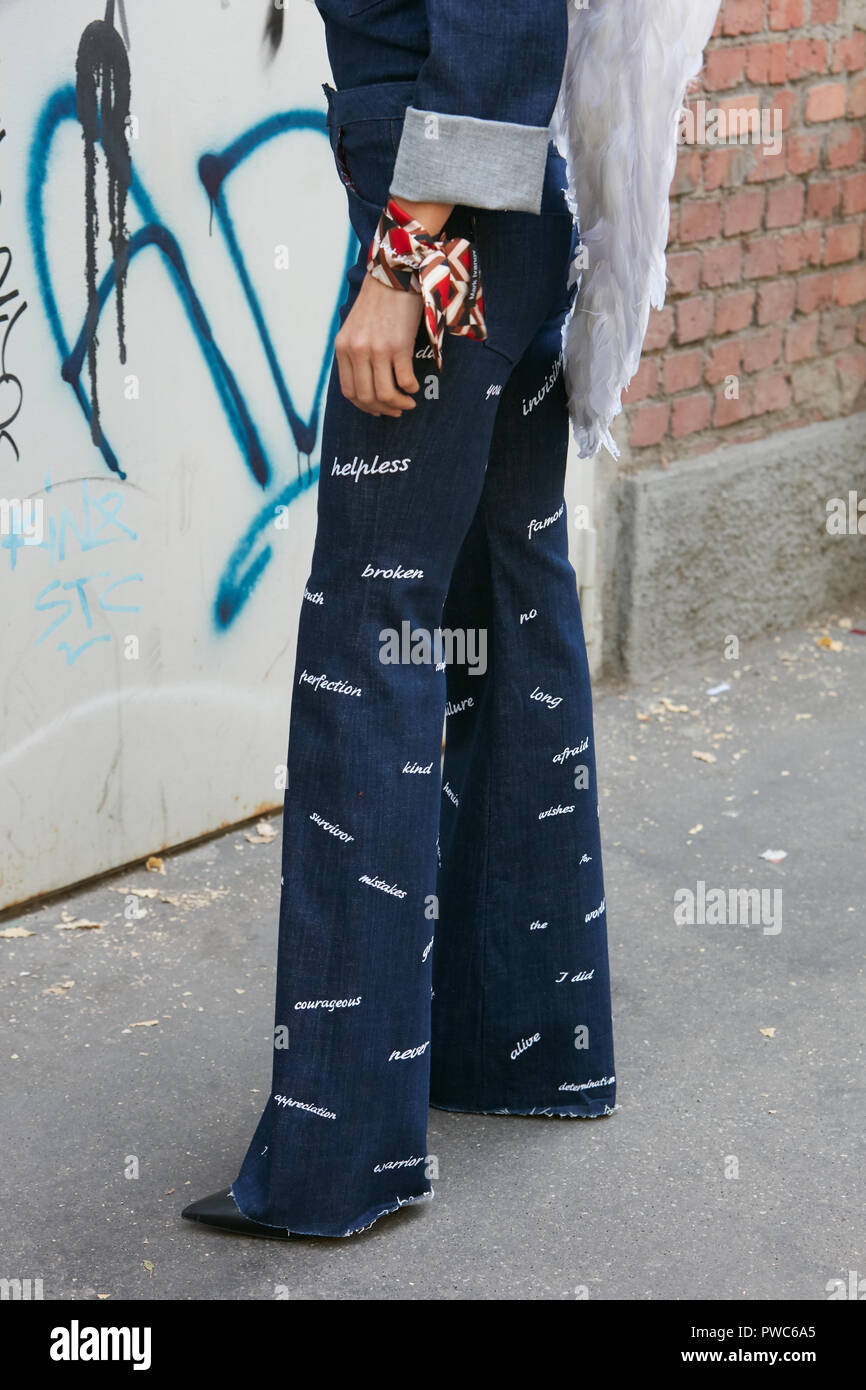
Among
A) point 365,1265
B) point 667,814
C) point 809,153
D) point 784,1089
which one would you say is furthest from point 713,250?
point 365,1265

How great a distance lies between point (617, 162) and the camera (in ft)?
5.55

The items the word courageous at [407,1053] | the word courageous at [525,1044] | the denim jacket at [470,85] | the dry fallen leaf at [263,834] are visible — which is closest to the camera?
the denim jacket at [470,85]

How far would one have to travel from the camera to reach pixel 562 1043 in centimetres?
202

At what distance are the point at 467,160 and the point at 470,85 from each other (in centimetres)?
7

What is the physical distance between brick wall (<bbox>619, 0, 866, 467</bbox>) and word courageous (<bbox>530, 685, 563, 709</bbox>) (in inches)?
61.3

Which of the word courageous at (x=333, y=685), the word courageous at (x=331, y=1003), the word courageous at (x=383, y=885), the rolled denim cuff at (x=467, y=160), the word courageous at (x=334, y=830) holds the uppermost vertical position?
the rolled denim cuff at (x=467, y=160)

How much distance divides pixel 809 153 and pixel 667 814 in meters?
1.60

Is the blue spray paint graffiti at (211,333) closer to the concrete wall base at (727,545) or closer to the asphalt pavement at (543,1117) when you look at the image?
the asphalt pavement at (543,1117)

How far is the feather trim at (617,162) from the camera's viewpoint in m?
1.62

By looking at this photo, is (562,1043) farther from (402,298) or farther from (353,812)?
(402,298)

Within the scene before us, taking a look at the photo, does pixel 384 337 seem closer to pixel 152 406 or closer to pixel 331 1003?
pixel 331 1003

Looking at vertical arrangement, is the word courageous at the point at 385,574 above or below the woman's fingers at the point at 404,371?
below

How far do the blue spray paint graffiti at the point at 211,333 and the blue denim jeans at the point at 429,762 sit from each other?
82cm

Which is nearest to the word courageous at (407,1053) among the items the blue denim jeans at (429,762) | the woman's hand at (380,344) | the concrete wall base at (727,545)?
the blue denim jeans at (429,762)
